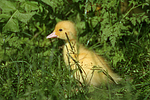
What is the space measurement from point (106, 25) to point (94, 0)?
37cm

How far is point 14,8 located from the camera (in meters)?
3.01

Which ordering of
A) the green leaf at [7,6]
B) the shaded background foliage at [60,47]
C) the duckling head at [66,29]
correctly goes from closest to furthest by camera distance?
the shaded background foliage at [60,47], the green leaf at [7,6], the duckling head at [66,29]

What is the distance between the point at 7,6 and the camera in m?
2.97

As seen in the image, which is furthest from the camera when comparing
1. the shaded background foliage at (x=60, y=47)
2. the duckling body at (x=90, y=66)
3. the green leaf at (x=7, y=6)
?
the green leaf at (x=7, y=6)

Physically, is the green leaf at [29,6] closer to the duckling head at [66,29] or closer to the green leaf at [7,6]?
the green leaf at [7,6]

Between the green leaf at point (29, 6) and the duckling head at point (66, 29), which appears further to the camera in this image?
the duckling head at point (66, 29)

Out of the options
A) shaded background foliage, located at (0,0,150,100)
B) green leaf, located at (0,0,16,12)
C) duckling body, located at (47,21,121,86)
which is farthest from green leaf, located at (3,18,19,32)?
duckling body, located at (47,21,121,86)

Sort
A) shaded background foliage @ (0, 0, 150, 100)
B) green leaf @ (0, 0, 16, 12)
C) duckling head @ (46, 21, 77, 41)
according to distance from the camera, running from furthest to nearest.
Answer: duckling head @ (46, 21, 77, 41) → green leaf @ (0, 0, 16, 12) → shaded background foliage @ (0, 0, 150, 100)

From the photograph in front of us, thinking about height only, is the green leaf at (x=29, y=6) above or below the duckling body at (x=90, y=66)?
above

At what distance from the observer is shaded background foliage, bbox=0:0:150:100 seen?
8.39 ft

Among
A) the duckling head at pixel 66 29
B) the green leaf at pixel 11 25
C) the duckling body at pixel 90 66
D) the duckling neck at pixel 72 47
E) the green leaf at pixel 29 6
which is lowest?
the duckling body at pixel 90 66

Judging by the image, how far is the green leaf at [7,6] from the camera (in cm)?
294

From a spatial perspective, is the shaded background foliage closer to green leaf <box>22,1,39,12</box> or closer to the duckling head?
green leaf <box>22,1,39,12</box>

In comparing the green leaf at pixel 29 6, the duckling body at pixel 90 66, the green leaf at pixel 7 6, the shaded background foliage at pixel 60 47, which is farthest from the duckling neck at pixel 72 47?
the green leaf at pixel 7 6
